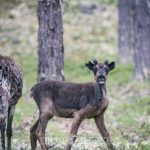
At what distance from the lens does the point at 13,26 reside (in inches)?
1393

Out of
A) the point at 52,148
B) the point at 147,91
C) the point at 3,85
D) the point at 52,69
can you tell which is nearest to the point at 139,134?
the point at 52,69

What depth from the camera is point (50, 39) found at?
51.5 ft

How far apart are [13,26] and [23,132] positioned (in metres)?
20.4

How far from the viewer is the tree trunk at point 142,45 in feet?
81.8

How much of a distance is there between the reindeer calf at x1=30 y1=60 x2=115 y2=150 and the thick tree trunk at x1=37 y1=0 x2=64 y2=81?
11.6 ft

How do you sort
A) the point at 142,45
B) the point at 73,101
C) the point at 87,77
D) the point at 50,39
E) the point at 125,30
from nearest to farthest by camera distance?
the point at 73,101 < the point at 50,39 < the point at 142,45 < the point at 87,77 < the point at 125,30

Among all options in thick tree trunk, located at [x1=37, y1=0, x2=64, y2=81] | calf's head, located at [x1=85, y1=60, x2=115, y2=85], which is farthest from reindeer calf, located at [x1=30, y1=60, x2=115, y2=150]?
thick tree trunk, located at [x1=37, y1=0, x2=64, y2=81]

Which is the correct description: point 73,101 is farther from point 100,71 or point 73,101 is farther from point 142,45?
point 142,45

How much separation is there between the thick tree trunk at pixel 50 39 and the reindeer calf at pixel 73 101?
3.54 meters

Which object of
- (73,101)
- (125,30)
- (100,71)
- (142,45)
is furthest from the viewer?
(125,30)

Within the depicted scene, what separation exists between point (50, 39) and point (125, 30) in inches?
611

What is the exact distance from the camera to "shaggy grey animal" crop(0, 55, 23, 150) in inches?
444

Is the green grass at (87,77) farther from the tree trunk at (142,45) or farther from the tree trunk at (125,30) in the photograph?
the tree trunk at (125,30)

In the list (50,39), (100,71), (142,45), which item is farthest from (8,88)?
(142,45)
